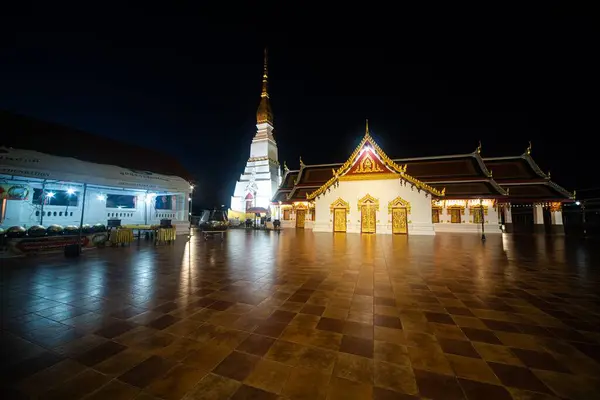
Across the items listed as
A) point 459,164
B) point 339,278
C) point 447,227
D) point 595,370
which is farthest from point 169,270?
point 459,164

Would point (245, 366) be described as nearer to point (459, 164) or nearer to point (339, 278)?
point (339, 278)

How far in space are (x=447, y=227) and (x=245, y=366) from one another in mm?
22356

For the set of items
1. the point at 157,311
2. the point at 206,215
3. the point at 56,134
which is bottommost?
the point at 157,311

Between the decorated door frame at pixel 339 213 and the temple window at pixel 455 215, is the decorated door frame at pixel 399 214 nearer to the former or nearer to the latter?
the decorated door frame at pixel 339 213

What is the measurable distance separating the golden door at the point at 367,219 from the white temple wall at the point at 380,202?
0.96 feet

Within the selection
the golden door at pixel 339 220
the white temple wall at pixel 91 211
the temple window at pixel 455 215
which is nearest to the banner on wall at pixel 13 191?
the white temple wall at pixel 91 211

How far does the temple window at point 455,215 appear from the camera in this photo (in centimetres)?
2011

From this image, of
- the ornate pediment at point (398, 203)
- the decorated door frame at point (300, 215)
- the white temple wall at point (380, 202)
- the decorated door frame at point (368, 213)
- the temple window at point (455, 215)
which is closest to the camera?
the white temple wall at point (380, 202)

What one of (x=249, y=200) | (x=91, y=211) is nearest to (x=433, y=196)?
(x=91, y=211)

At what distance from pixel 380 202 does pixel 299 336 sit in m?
17.5

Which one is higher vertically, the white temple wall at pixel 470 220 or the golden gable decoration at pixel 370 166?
the golden gable decoration at pixel 370 166

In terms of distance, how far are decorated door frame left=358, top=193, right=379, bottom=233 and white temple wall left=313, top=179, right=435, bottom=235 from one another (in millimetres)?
242

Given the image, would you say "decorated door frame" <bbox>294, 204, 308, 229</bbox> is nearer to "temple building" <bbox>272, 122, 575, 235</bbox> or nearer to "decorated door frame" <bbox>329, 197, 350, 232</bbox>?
"temple building" <bbox>272, 122, 575, 235</bbox>

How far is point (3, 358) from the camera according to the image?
2.30m
